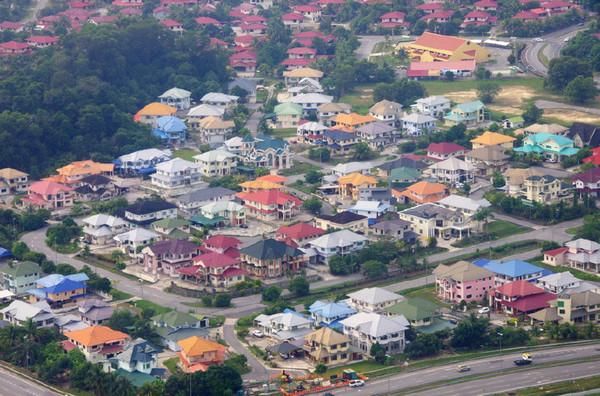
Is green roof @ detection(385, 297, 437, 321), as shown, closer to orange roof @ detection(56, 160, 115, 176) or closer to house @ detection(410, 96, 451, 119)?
orange roof @ detection(56, 160, 115, 176)

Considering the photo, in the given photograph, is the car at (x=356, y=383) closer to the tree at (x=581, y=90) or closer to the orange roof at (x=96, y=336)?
the orange roof at (x=96, y=336)

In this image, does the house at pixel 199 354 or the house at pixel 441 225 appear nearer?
the house at pixel 199 354

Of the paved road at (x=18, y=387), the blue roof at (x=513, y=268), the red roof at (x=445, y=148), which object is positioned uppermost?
the red roof at (x=445, y=148)

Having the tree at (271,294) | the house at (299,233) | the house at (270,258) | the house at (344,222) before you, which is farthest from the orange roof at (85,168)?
the tree at (271,294)

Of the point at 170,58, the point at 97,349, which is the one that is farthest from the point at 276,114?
the point at 97,349

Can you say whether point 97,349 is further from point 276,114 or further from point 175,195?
point 276,114

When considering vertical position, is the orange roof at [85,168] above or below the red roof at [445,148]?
below

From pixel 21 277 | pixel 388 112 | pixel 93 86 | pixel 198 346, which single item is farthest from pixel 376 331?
pixel 93 86
